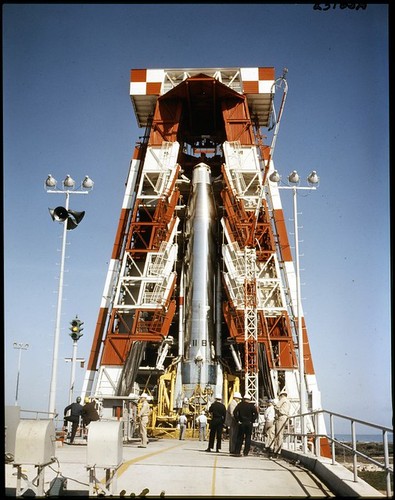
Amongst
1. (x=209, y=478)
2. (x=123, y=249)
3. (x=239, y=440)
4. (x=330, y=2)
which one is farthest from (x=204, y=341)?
(x=330, y=2)

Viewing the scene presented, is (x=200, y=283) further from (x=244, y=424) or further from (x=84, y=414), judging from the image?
(x=244, y=424)

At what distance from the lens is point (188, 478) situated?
11203 millimetres

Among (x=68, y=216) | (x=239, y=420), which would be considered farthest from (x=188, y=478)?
(x=68, y=216)

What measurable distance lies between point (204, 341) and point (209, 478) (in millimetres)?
22865

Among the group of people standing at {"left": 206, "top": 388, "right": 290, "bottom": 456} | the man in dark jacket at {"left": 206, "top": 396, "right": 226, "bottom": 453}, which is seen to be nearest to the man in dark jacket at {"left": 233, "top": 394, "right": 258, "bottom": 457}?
the group of people standing at {"left": 206, "top": 388, "right": 290, "bottom": 456}

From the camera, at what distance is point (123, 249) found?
3878 centimetres

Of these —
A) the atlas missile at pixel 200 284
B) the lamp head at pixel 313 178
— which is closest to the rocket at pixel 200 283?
the atlas missile at pixel 200 284

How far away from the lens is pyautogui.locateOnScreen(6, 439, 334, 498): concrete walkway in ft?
32.0

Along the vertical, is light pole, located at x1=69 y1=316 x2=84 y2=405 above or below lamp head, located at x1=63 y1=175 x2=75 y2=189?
below

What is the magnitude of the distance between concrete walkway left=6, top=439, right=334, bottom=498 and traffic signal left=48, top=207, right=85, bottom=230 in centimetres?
1152

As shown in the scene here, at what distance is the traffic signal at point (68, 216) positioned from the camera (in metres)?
23.6

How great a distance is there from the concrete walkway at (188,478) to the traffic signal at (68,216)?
11.5 metres

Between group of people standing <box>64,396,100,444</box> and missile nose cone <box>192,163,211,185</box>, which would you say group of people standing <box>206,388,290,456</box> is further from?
missile nose cone <box>192,163,211,185</box>

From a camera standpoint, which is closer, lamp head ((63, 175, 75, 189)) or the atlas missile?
lamp head ((63, 175, 75, 189))
